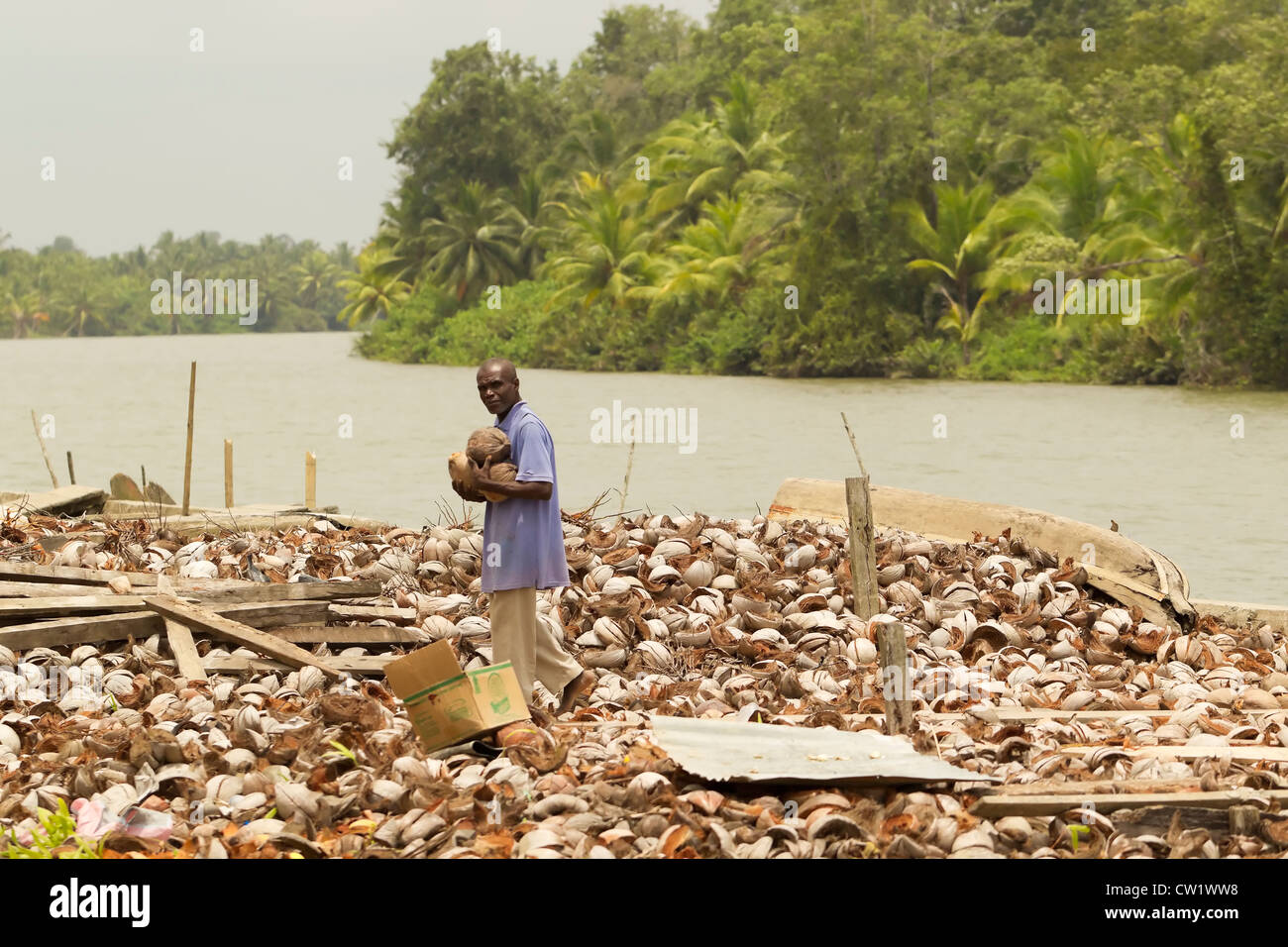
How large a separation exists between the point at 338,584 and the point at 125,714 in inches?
70.8

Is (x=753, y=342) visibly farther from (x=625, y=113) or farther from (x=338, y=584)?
(x=338, y=584)

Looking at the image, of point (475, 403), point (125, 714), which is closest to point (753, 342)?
point (475, 403)

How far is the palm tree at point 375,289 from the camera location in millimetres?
58156

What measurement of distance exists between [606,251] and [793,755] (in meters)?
41.1

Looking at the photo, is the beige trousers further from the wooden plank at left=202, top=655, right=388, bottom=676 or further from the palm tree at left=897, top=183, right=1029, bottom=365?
the palm tree at left=897, top=183, right=1029, bottom=365

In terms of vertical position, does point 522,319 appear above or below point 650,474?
above

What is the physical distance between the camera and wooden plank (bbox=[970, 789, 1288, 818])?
4.59 m

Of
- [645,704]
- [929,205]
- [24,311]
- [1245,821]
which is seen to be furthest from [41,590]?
[24,311]

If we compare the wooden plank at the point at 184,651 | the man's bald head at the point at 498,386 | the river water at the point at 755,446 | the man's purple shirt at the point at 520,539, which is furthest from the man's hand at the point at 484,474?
the river water at the point at 755,446

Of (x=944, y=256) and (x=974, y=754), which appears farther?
(x=944, y=256)

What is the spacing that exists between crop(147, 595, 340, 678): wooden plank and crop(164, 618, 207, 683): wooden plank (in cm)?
5

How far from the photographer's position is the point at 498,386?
230 inches

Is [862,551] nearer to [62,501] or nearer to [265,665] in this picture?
[265,665]

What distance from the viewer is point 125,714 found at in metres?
6.02
